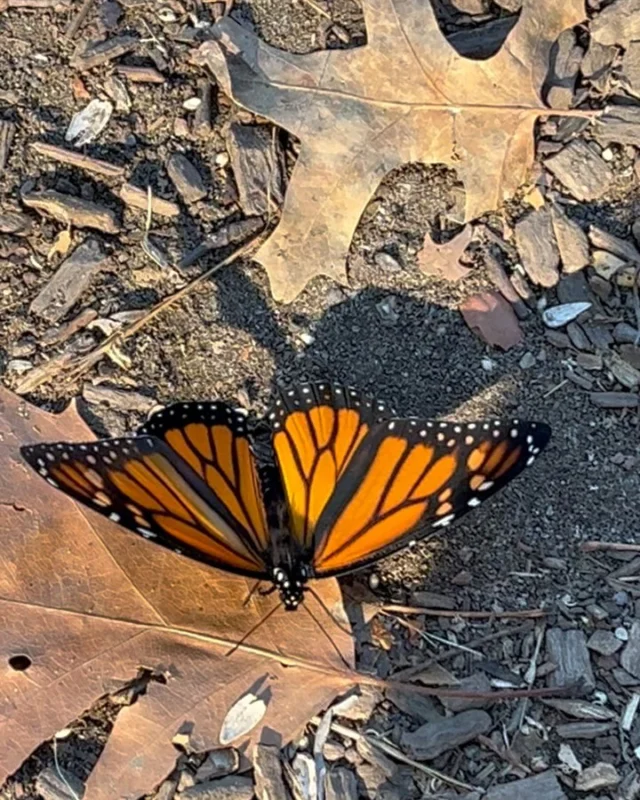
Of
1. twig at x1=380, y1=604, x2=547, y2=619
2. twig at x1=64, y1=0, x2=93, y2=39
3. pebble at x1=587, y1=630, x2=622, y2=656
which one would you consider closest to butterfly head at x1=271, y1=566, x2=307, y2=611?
twig at x1=380, y1=604, x2=547, y2=619

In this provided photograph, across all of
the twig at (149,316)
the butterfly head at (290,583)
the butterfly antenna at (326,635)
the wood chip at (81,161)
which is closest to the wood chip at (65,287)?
the twig at (149,316)

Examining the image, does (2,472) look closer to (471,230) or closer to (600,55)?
(471,230)

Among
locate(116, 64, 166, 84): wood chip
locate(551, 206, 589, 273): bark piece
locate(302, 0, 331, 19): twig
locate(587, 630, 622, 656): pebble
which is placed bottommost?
locate(587, 630, 622, 656): pebble

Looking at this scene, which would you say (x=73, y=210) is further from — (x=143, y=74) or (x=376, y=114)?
(x=376, y=114)

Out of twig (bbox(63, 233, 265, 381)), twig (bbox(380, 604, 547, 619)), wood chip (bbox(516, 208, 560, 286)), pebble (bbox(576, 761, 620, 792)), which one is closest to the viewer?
pebble (bbox(576, 761, 620, 792))

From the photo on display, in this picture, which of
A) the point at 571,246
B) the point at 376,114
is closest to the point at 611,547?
the point at 571,246

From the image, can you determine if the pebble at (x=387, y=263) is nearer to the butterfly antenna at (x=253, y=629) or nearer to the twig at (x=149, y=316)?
the twig at (x=149, y=316)

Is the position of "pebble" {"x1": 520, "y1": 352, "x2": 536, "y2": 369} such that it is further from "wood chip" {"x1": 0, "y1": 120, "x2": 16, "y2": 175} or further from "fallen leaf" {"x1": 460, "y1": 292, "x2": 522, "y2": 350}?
"wood chip" {"x1": 0, "y1": 120, "x2": 16, "y2": 175}
